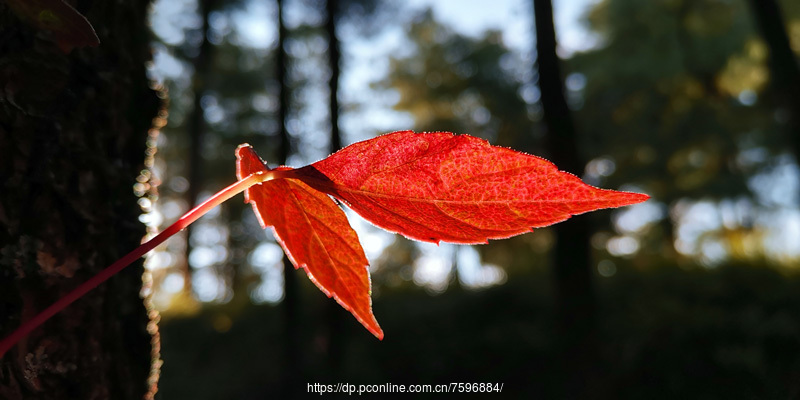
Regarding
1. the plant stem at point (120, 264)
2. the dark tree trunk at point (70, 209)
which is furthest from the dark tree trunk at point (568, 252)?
the plant stem at point (120, 264)

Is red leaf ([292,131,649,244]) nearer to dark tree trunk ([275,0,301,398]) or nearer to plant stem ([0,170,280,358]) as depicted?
plant stem ([0,170,280,358])

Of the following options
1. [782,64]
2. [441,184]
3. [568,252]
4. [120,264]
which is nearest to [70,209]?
[120,264]

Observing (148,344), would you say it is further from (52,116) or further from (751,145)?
(751,145)

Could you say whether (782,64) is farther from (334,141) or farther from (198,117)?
(198,117)

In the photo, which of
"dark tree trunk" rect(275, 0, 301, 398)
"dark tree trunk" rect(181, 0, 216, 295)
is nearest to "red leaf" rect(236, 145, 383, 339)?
"dark tree trunk" rect(275, 0, 301, 398)

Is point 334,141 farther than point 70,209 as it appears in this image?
Yes

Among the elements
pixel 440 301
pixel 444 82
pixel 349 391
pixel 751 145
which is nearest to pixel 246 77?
pixel 444 82
